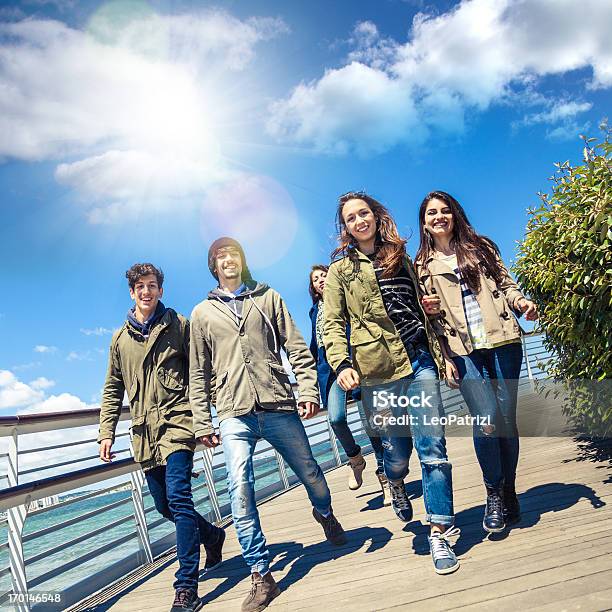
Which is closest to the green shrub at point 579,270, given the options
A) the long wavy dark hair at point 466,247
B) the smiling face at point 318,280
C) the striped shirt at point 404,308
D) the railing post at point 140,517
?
the long wavy dark hair at point 466,247

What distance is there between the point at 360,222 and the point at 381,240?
0.59ft

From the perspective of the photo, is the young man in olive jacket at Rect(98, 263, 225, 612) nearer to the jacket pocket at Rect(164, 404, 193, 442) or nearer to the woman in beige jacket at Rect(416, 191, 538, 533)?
the jacket pocket at Rect(164, 404, 193, 442)

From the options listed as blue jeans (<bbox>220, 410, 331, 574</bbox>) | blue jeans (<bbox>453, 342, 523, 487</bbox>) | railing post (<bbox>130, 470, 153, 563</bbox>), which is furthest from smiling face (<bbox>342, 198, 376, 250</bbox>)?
railing post (<bbox>130, 470, 153, 563</bbox>)

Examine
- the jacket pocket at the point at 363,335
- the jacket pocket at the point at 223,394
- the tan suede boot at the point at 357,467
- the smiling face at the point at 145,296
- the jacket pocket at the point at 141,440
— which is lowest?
the tan suede boot at the point at 357,467

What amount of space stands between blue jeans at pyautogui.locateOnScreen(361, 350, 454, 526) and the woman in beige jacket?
21 centimetres

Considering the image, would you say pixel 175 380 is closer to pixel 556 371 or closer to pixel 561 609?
pixel 561 609

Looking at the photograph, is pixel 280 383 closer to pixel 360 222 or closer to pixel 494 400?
pixel 360 222

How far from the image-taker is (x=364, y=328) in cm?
314

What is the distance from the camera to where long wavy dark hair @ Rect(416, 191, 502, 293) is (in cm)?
328

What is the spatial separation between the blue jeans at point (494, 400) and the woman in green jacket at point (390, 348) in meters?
0.26

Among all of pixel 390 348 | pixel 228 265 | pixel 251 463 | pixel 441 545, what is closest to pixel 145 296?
pixel 228 265

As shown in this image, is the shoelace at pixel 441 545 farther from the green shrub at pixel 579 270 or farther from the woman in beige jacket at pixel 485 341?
the green shrub at pixel 579 270

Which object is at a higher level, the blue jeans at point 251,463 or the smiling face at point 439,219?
the smiling face at point 439,219

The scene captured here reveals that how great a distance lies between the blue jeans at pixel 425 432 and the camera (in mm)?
2910
